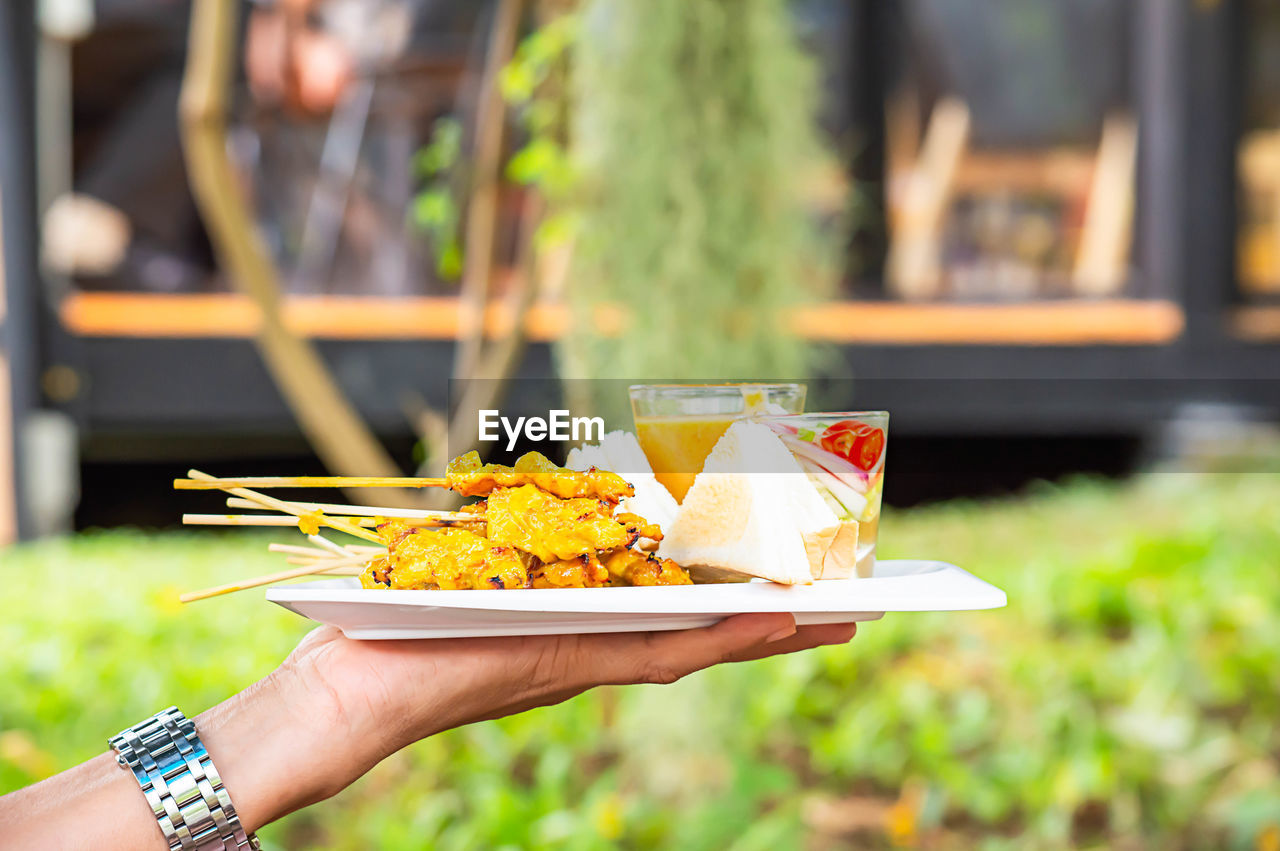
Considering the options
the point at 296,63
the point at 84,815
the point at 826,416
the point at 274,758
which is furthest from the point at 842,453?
the point at 296,63

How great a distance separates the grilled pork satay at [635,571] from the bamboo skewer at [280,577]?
0.21 m

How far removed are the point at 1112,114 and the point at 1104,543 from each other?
10.4ft

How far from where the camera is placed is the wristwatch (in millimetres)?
872

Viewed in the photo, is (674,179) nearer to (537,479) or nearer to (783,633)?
(537,479)

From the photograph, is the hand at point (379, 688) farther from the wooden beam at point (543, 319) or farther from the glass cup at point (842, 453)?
the wooden beam at point (543, 319)

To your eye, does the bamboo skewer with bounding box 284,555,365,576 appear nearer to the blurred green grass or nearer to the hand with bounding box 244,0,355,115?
the blurred green grass

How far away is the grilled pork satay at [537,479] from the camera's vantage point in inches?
37.6

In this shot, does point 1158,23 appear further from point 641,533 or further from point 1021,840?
point 641,533

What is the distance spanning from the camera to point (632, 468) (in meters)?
1.03

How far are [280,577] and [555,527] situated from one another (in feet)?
0.67

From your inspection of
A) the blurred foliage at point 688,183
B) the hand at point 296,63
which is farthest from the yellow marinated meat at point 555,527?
the hand at point 296,63

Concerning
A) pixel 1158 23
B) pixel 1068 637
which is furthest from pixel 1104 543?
pixel 1158 23

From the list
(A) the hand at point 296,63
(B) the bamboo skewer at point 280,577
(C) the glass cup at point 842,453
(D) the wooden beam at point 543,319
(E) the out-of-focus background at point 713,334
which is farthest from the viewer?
(A) the hand at point 296,63

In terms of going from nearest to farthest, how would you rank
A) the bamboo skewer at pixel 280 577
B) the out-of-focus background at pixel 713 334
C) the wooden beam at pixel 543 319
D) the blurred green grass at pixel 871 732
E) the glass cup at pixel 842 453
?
the bamboo skewer at pixel 280 577, the glass cup at pixel 842 453, the blurred green grass at pixel 871 732, the out-of-focus background at pixel 713 334, the wooden beam at pixel 543 319
